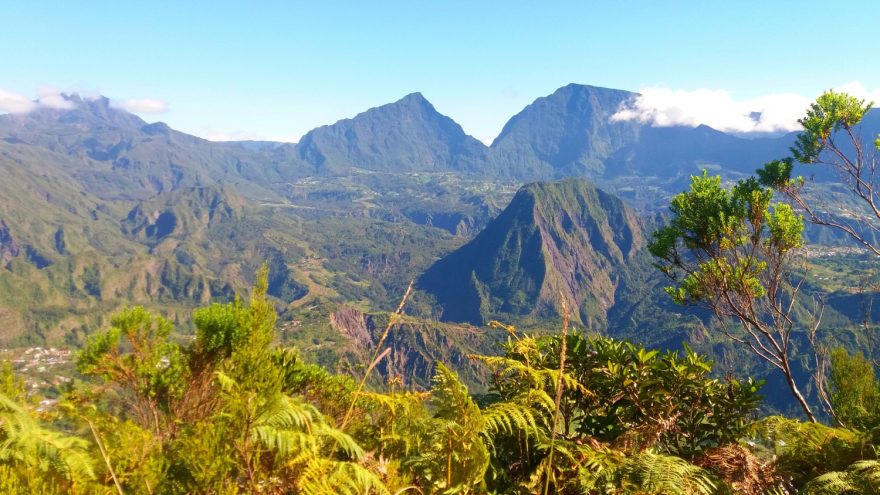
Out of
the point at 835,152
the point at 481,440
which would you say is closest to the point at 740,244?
the point at 835,152

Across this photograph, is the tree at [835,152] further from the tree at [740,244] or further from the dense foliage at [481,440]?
the dense foliage at [481,440]

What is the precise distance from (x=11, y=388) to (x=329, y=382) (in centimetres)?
1593

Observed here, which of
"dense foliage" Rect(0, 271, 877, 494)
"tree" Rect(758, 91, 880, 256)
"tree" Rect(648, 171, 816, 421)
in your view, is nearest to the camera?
"dense foliage" Rect(0, 271, 877, 494)

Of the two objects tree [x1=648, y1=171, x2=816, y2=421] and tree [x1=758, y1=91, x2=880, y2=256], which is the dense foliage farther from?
tree [x1=758, y1=91, x2=880, y2=256]

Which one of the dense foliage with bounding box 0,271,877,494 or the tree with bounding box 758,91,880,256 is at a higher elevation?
the tree with bounding box 758,91,880,256

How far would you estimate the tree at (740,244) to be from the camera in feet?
50.2

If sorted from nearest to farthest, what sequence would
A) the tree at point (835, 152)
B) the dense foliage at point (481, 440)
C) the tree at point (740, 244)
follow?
the dense foliage at point (481, 440) → the tree at point (740, 244) → the tree at point (835, 152)

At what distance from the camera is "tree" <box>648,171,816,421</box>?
15305mm

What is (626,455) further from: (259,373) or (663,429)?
(259,373)

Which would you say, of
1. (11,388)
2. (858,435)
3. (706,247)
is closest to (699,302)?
(706,247)

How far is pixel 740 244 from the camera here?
1605 cm

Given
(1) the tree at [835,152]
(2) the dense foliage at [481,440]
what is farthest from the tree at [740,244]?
(2) the dense foliage at [481,440]

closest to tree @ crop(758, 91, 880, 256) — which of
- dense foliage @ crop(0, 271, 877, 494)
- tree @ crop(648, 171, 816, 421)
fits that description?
tree @ crop(648, 171, 816, 421)

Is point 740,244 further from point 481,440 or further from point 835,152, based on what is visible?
point 481,440
